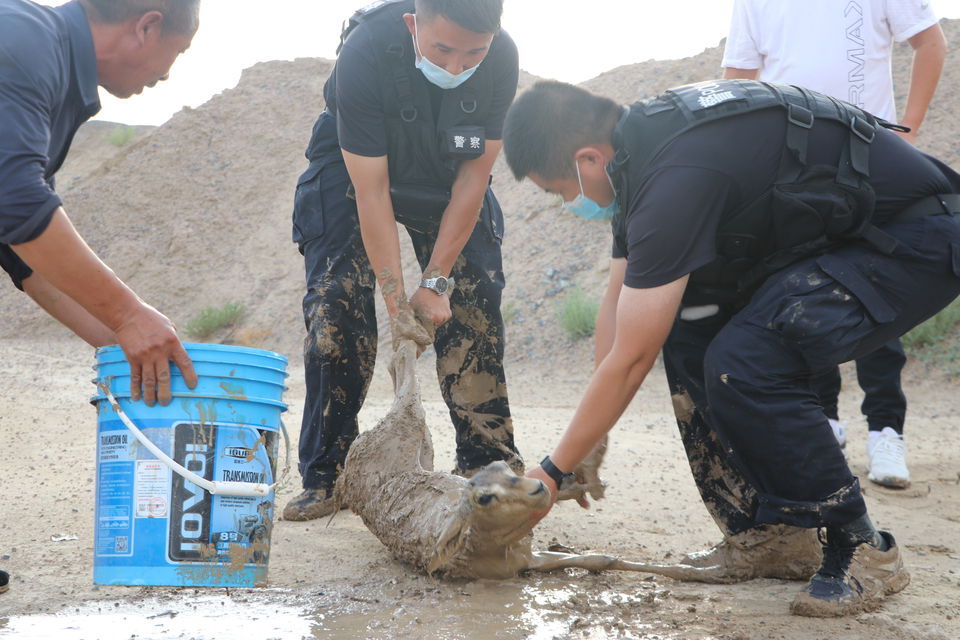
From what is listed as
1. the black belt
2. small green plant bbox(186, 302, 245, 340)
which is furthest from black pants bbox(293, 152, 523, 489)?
small green plant bbox(186, 302, 245, 340)

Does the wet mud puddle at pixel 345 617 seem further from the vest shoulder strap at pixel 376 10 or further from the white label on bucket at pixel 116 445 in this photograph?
the vest shoulder strap at pixel 376 10

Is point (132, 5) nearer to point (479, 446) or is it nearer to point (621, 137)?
point (621, 137)

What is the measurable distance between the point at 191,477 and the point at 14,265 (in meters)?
1.01

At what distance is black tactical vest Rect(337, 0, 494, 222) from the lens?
11.1 ft

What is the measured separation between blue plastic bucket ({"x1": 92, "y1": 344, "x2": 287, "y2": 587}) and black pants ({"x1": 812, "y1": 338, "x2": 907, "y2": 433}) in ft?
9.43

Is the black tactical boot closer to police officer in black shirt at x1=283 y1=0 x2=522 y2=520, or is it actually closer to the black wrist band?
the black wrist band

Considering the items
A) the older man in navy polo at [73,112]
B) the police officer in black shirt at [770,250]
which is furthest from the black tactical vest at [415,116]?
the older man in navy polo at [73,112]

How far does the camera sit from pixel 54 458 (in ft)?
15.8

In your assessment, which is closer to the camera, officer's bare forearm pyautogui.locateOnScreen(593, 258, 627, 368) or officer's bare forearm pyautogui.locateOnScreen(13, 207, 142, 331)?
officer's bare forearm pyautogui.locateOnScreen(13, 207, 142, 331)

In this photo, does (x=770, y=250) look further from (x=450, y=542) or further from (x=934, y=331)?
(x=934, y=331)

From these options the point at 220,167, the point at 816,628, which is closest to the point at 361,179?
the point at 816,628

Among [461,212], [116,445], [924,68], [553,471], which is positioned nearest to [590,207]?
[461,212]

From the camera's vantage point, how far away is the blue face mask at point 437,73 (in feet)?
10.8

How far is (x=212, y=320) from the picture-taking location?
43.7 feet
